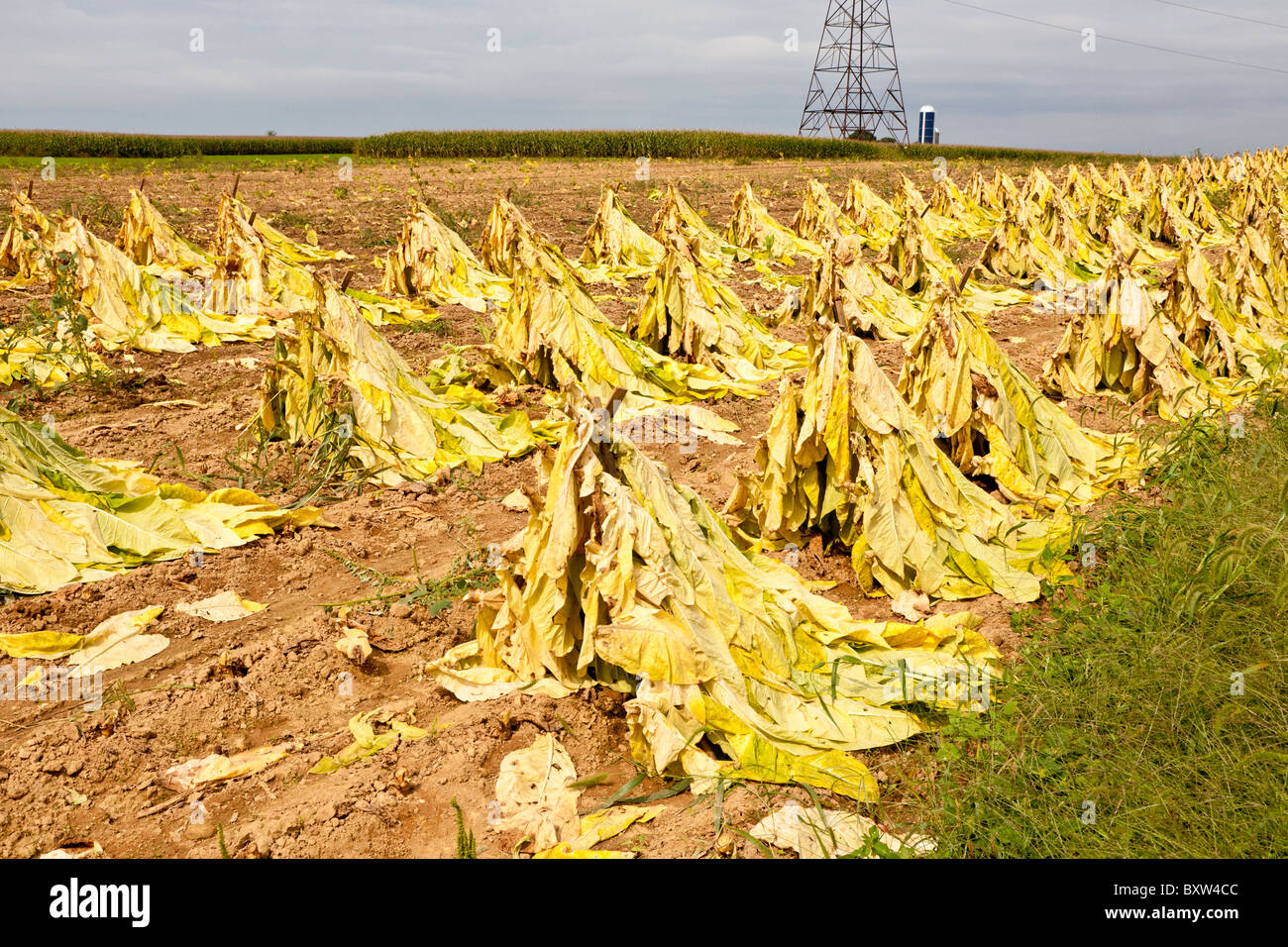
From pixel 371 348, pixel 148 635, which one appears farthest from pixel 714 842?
pixel 371 348

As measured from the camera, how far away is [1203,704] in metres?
2.82

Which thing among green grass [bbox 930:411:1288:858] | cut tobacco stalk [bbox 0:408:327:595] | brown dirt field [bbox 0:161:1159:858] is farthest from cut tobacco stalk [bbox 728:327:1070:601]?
cut tobacco stalk [bbox 0:408:327:595]

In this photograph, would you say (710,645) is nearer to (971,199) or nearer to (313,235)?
(313,235)

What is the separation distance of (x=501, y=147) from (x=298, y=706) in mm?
33698

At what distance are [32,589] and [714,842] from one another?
10.8 feet

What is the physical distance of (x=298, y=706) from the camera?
3361 mm

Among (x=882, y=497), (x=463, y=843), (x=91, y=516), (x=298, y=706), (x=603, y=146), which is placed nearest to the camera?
(x=463, y=843)

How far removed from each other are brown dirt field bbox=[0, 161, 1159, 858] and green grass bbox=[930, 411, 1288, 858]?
0.23 m

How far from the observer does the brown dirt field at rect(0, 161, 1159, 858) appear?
268 centimetres

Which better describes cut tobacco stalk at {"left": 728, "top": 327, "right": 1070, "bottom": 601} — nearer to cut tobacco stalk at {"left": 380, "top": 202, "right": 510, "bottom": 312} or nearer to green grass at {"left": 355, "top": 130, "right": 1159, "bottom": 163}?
cut tobacco stalk at {"left": 380, "top": 202, "right": 510, "bottom": 312}
